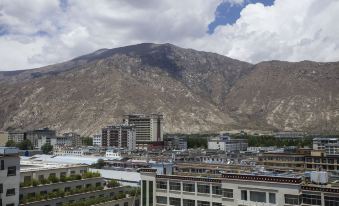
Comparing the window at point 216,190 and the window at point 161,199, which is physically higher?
the window at point 216,190

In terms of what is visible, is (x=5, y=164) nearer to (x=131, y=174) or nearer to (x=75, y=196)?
(x=75, y=196)

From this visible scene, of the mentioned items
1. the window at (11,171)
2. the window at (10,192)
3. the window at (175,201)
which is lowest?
the window at (175,201)

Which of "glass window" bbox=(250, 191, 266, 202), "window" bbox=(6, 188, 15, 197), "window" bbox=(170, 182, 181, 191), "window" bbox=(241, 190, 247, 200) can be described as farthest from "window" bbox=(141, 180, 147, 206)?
"glass window" bbox=(250, 191, 266, 202)

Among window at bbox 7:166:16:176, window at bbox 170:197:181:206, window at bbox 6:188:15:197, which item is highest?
window at bbox 7:166:16:176

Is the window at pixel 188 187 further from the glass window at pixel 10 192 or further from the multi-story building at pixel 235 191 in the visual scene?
the glass window at pixel 10 192

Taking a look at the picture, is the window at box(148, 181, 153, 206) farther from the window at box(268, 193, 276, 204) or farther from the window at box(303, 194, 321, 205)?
the window at box(303, 194, 321, 205)

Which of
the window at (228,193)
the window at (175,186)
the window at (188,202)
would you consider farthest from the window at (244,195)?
the window at (175,186)
